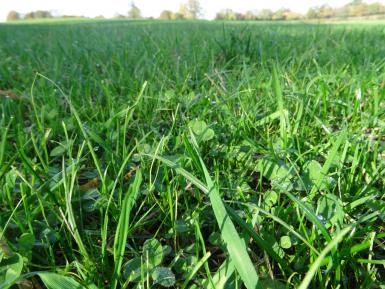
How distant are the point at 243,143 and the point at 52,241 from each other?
597mm

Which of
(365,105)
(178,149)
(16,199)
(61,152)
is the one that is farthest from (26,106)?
(365,105)

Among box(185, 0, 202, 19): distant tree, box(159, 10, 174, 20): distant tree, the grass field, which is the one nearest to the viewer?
the grass field

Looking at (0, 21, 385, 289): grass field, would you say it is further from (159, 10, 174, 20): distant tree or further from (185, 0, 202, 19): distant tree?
(185, 0, 202, 19): distant tree

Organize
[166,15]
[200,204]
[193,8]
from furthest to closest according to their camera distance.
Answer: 1. [193,8]
2. [166,15]
3. [200,204]

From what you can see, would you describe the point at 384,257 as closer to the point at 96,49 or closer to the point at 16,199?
the point at 16,199

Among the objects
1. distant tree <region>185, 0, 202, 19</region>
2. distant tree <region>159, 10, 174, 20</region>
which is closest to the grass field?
distant tree <region>159, 10, 174, 20</region>

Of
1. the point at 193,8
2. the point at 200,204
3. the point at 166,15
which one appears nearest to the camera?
the point at 200,204

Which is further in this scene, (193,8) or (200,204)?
(193,8)

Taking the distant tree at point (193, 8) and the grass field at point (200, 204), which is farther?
the distant tree at point (193, 8)

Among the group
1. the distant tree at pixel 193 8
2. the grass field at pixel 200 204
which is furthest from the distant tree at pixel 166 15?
the grass field at pixel 200 204

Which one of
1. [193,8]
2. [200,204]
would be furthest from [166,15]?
[200,204]

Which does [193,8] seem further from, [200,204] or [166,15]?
[200,204]

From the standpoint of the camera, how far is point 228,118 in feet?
3.65

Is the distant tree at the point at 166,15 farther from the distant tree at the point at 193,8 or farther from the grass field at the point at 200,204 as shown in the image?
the grass field at the point at 200,204
